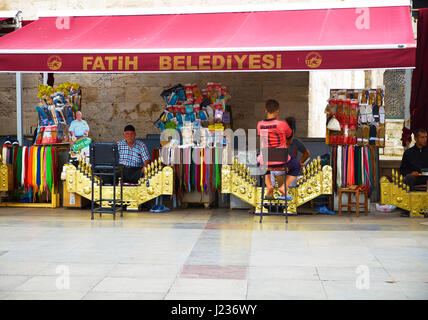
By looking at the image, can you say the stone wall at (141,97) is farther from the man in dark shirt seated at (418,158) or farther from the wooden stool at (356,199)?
the man in dark shirt seated at (418,158)

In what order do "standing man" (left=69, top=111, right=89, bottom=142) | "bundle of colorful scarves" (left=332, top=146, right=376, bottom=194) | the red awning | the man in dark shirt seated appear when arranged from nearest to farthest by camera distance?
1. the red awning
2. the man in dark shirt seated
3. "bundle of colorful scarves" (left=332, top=146, right=376, bottom=194)
4. "standing man" (left=69, top=111, right=89, bottom=142)

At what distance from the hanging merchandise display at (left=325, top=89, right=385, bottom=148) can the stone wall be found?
68.8 inches

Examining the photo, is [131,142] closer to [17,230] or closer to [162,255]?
→ [17,230]

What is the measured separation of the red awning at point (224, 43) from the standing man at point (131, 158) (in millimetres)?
1512

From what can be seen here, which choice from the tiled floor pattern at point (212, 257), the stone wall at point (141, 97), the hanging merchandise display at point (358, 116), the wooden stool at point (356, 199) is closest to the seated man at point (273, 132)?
the tiled floor pattern at point (212, 257)

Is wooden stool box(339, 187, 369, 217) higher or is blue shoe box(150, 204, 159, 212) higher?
wooden stool box(339, 187, 369, 217)

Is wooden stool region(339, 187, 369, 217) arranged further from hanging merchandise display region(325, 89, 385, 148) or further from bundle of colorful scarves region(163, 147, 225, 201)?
bundle of colorful scarves region(163, 147, 225, 201)

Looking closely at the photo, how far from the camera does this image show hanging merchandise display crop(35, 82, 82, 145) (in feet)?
34.6

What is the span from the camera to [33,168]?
33.4 ft

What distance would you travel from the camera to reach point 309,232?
7844mm

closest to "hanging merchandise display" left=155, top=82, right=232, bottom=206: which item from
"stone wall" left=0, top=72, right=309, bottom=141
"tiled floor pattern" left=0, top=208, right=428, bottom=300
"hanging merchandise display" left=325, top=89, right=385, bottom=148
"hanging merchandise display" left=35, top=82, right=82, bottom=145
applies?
"tiled floor pattern" left=0, top=208, right=428, bottom=300

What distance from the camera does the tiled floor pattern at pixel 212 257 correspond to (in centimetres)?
488

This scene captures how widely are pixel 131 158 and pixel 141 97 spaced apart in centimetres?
260

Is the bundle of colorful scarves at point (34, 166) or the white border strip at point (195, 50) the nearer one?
the white border strip at point (195, 50)
